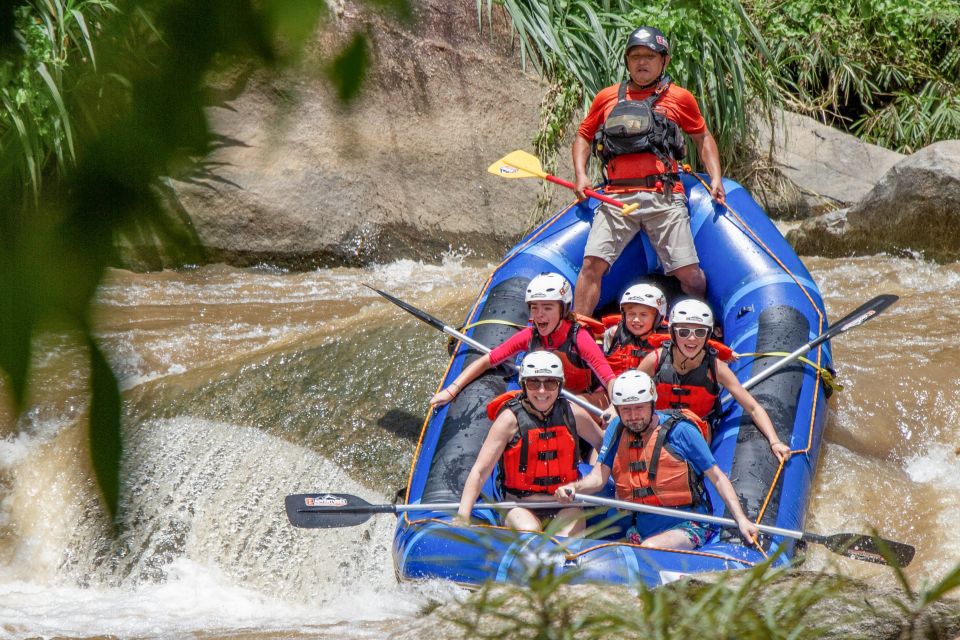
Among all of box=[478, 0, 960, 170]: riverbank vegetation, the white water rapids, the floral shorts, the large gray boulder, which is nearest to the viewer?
the floral shorts

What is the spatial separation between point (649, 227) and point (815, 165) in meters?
4.31

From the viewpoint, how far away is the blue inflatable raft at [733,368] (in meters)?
3.89

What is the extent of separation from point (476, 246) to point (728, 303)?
9.82ft

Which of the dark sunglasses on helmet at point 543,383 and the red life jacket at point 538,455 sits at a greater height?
the dark sunglasses on helmet at point 543,383

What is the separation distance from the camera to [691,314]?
4.55 m

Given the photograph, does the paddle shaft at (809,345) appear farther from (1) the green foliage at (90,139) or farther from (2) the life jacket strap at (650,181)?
(1) the green foliage at (90,139)

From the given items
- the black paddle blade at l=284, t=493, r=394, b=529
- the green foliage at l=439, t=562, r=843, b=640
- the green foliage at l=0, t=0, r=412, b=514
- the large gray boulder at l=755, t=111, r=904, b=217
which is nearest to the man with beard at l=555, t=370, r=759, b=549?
the black paddle blade at l=284, t=493, r=394, b=529

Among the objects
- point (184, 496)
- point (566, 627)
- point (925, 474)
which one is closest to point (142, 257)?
point (566, 627)

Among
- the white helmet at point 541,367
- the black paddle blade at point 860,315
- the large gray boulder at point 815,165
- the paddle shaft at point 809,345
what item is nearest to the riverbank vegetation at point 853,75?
the large gray boulder at point 815,165

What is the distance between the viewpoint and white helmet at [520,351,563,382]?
4.27 m

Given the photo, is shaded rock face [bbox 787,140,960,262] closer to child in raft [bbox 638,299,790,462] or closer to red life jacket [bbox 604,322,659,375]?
red life jacket [bbox 604,322,659,375]

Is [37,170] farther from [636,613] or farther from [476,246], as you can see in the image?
[476,246]

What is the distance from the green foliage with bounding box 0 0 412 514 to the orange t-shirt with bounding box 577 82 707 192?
4873 mm

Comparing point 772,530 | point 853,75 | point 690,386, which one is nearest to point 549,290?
point 690,386
